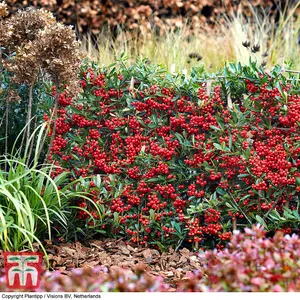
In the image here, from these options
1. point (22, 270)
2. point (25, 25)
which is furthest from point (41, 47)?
point (22, 270)

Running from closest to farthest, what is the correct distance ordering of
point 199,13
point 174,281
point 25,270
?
point 25,270 < point 174,281 < point 199,13

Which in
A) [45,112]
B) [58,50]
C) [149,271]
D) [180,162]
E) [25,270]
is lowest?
[149,271]

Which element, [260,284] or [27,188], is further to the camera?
[27,188]

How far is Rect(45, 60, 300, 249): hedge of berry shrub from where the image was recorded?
13.5 feet

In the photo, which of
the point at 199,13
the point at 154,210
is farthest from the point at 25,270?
the point at 199,13

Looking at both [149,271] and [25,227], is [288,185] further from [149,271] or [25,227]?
[25,227]

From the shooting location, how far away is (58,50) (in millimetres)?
4062

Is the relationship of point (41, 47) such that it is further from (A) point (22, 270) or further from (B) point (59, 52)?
(A) point (22, 270)

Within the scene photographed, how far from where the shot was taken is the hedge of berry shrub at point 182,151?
4.12 metres

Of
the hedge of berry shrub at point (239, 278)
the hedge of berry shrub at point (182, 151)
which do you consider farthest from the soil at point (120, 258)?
the hedge of berry shrub at point (239, 278)

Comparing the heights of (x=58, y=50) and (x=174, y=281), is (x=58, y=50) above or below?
above

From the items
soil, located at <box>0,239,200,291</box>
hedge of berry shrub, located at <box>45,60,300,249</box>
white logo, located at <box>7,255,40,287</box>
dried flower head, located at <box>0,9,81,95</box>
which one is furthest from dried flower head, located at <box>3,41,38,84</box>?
white logo, located at <box>7,255,40,287</box>

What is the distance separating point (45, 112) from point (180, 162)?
3.82 feet

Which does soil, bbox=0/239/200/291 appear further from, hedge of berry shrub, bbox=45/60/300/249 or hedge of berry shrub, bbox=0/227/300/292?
hedge of berry shrub, bbox=0/227/300/292
